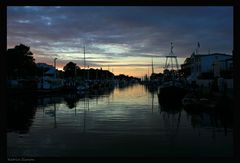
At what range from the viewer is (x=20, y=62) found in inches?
2586

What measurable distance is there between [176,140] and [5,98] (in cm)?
1293

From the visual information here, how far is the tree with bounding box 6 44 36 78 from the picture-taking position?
211ft

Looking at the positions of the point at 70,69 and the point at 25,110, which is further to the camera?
the point at 70,69

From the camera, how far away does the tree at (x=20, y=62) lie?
211ft

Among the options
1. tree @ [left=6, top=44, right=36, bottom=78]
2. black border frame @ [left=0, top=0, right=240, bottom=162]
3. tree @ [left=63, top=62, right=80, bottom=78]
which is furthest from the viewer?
tree @ [left=63, top=62, right=80, bottom=78]

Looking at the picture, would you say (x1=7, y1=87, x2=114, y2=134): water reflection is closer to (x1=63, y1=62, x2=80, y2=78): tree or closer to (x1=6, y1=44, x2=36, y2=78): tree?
(x1=6, y1=44, x2=36, y2=78): tree

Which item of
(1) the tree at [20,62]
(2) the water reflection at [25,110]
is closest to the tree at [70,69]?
(1) the tree at [20,62]

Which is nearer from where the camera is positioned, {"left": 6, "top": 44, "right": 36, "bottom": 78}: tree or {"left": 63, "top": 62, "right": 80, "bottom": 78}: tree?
{"left": 6, "top": 44, "right": 36, "bottom": 78}: tree

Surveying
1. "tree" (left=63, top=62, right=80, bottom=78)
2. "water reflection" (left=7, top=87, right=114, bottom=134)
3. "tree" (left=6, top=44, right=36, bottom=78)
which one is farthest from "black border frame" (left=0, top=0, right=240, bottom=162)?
"tree" (left=63, top=62, right=80, bottom=78)
